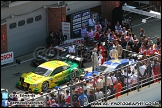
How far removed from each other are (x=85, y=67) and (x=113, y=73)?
7.31m

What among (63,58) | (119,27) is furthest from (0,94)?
(119,27)

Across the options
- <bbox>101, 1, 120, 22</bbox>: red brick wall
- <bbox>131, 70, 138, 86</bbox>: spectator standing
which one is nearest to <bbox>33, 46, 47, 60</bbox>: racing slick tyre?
<bbox>101, 1, 120, 22</bbox>: red brick wall

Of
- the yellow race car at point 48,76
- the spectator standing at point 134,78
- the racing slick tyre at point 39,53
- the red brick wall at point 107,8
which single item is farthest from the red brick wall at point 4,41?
the spectator standing at point 134,78

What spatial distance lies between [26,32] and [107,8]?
7.66 metres

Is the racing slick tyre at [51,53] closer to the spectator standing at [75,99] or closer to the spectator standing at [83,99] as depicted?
the spectator standing at [83,99]

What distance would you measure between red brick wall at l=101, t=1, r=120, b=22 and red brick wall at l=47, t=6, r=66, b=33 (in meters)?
4.68

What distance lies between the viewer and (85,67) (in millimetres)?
39812

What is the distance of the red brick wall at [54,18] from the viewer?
4366 cm

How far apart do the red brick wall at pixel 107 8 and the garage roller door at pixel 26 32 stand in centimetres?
569

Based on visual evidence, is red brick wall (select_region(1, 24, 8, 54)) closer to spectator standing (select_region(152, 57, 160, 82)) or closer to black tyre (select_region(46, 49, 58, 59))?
black tyre (select_region(46, 49, 58, 59))

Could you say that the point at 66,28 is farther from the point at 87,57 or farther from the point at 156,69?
the point at 156,69

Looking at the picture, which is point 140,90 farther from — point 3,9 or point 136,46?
point 3,9

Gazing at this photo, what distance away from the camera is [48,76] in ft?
120

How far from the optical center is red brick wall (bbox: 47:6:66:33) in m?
43.7
